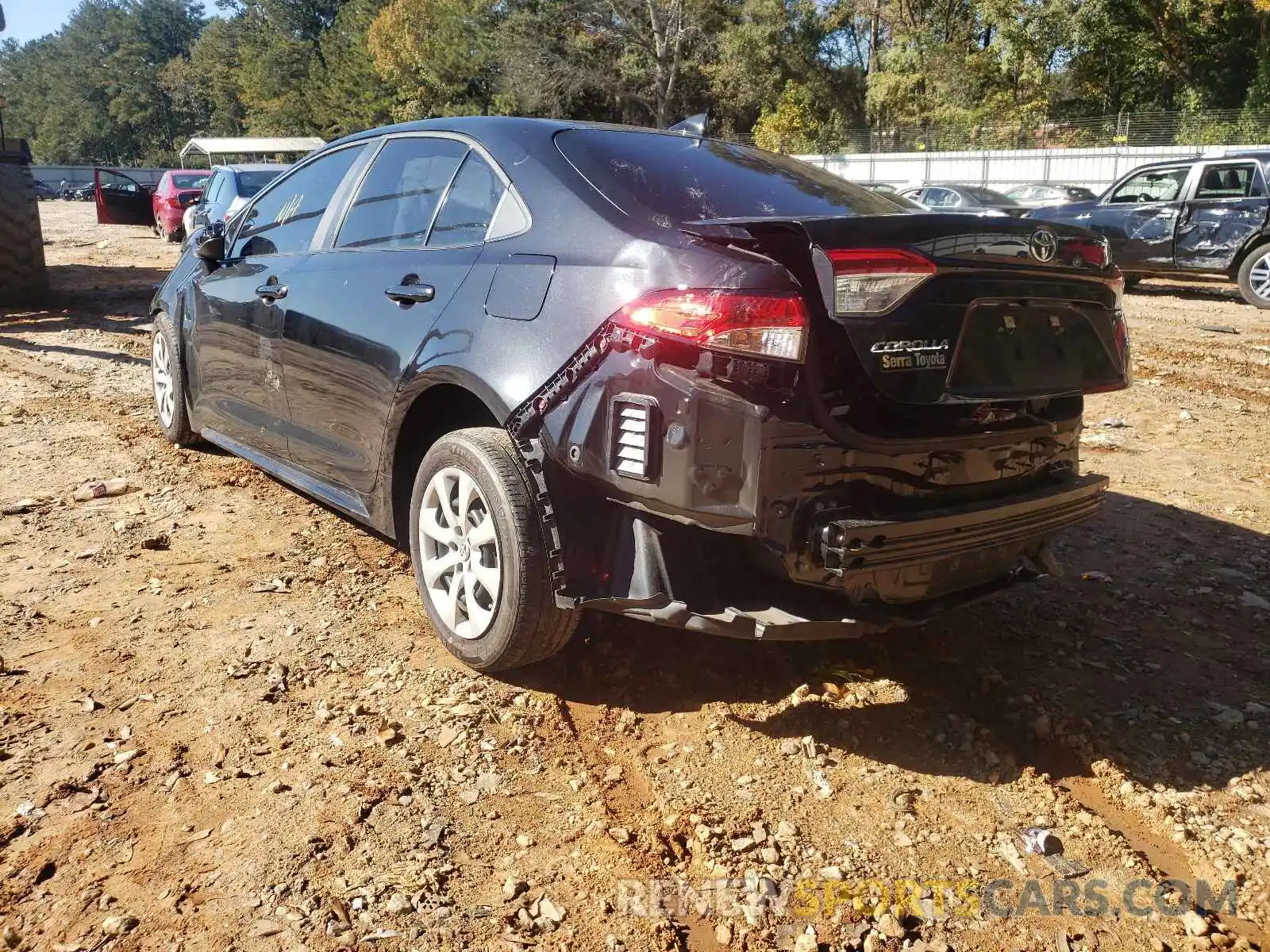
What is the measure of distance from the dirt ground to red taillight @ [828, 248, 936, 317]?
48.6 inches

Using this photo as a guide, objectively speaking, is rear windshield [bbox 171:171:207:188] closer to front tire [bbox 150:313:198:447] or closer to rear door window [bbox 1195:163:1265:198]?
front tire [bbox 150:313:198:447]

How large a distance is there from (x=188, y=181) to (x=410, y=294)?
789 inches

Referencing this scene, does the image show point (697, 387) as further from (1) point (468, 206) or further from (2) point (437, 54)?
(2) point (437, 54)

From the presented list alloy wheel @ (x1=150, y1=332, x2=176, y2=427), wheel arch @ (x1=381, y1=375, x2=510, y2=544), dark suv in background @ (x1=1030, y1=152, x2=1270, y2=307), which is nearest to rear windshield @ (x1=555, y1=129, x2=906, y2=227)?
wheel arch @ (x1=381, y1=375, x2=510, y2=544)

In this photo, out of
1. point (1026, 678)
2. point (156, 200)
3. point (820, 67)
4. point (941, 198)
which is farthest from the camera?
point (820, 67)

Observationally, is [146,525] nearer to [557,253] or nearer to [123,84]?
[557,253]

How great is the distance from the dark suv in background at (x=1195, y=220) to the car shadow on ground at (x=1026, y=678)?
27.8 feet

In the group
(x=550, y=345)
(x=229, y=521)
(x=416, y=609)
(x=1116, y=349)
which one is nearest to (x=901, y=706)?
(x=1116, y=349)

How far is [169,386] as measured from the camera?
18.5 feet

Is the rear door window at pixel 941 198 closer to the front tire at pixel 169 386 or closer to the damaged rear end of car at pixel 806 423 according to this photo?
the front tire at pixel 169 386

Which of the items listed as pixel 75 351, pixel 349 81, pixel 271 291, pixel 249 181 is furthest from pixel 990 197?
pixel 349 81

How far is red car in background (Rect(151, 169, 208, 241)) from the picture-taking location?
2005 centimetres

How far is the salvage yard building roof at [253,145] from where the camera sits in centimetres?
3947

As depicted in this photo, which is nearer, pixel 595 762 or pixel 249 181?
pixel 595 762
